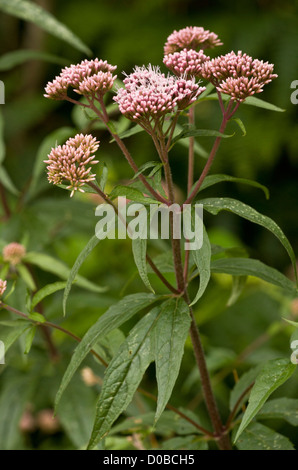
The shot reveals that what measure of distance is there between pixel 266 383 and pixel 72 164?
0.32m

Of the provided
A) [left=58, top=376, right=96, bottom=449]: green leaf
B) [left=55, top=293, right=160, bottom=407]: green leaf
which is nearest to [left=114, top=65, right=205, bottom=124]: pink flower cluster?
[left=55, top=293, right=160, bottom=407]: green leaf

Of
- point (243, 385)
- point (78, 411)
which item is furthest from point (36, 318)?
point (78, 411)

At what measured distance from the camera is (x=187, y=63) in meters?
0.71

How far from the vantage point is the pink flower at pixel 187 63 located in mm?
700

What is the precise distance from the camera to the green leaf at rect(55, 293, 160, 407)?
2.17 feet

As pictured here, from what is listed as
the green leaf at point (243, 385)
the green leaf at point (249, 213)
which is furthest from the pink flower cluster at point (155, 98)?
the green leaf at point (243, 385)

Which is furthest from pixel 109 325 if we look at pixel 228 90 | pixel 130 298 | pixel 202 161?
pixel 202 161

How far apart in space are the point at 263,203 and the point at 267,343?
95cm

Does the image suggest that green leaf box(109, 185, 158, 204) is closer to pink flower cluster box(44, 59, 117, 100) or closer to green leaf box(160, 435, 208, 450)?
pink flower cluster box(44, 59, 117, 100)

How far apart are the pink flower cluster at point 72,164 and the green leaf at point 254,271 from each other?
8.7 inches

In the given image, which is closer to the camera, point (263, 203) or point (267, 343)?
point (267, 343)

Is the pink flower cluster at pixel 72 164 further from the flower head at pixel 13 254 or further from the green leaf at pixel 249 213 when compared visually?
the flower head at pixel 13 254

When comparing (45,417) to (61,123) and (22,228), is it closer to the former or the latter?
(22,228)

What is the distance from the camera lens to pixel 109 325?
0.70 meters
